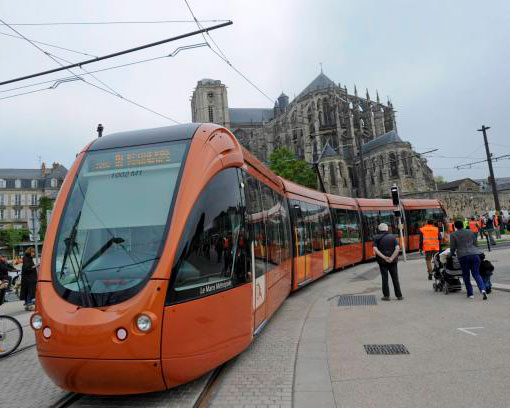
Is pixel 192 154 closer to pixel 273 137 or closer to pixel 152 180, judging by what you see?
pixel 152 180

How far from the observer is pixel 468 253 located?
7.79 m

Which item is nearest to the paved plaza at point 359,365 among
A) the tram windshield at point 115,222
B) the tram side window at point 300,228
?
the tram windshield at point 115,222

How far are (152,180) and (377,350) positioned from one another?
3476 mm

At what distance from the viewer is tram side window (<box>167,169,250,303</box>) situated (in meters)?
3.73

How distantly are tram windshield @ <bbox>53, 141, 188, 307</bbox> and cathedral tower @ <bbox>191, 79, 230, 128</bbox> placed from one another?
8163cm

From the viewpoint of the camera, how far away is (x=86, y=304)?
3514 millimetres

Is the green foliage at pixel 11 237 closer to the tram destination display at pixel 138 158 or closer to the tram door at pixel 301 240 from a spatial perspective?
the tram door at pixel 301 240

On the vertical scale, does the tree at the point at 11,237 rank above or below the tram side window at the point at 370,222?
above

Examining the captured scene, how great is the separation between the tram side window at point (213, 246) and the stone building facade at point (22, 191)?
71566 mm

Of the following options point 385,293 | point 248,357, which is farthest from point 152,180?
point 385,293

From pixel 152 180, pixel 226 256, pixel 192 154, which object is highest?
pixel 192 154

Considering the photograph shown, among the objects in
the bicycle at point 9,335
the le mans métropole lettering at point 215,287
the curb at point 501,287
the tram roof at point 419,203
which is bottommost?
the curb at point 501,287

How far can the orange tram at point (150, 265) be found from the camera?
340 cm

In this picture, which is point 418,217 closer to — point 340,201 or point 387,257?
point 340,201
